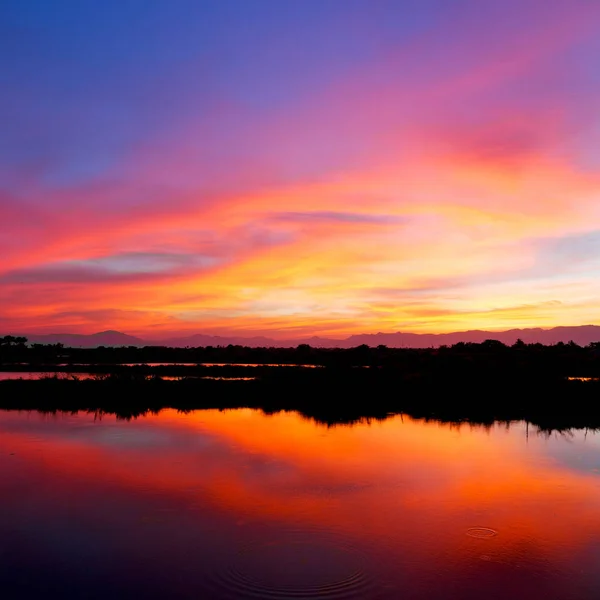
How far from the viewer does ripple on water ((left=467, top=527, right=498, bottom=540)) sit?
30.4ft

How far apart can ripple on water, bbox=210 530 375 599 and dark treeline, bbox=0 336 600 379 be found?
23.8 metres

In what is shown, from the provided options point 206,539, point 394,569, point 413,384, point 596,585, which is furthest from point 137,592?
point 413,384

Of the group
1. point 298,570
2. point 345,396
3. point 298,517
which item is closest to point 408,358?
point 345,396

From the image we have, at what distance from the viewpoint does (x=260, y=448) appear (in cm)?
1642

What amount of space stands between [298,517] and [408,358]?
2000 inches

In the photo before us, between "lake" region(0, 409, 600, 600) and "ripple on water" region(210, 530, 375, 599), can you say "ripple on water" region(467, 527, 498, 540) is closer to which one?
"lake" region(0, 409, 600, 600)

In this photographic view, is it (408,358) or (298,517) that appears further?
(408,358)

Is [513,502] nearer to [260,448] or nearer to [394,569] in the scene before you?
[394,569]

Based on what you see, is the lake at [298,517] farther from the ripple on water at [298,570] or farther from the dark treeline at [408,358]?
the dark treeline at [408,358]

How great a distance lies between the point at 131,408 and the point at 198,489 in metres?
14.1

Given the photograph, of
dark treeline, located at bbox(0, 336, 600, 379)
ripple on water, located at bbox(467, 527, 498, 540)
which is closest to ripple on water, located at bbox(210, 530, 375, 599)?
ripple on water, located at bbox(467, 527, 498, 540)

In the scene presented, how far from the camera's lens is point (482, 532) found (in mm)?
9430

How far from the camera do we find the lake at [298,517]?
24.6ft

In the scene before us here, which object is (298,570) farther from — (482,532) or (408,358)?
(408,358)
